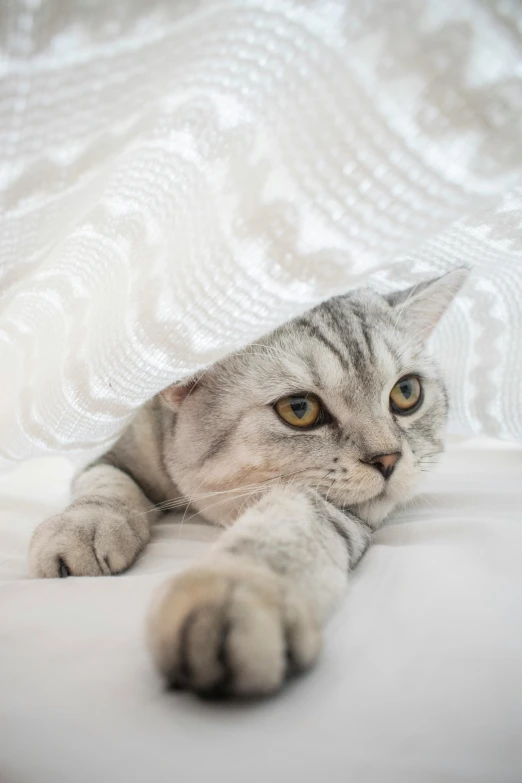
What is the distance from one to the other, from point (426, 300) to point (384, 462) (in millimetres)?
410

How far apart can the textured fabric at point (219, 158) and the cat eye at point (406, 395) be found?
365mm

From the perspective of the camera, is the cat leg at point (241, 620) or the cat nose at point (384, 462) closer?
the cat leg at point (241, 620)

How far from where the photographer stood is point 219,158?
0.54 m

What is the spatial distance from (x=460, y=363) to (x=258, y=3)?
0.92 meters

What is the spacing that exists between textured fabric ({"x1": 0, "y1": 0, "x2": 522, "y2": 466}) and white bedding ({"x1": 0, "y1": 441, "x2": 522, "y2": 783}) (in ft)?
1.13

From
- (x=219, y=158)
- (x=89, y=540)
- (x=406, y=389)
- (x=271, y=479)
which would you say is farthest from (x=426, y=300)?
(x=89, y=540)

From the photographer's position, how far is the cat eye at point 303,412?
2.90 ft

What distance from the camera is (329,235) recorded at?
565 millimetres

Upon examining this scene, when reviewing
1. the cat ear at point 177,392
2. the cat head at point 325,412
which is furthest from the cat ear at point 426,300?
the cat ear at point 177,392

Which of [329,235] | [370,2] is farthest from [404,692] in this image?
[370,2]

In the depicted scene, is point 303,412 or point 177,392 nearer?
point 303,412

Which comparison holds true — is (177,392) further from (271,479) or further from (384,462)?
(384,462)

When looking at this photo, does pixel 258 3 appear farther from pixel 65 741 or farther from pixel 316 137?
pixel 65 741

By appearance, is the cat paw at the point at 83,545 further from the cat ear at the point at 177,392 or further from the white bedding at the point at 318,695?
the cat ear at the point at 177,392
